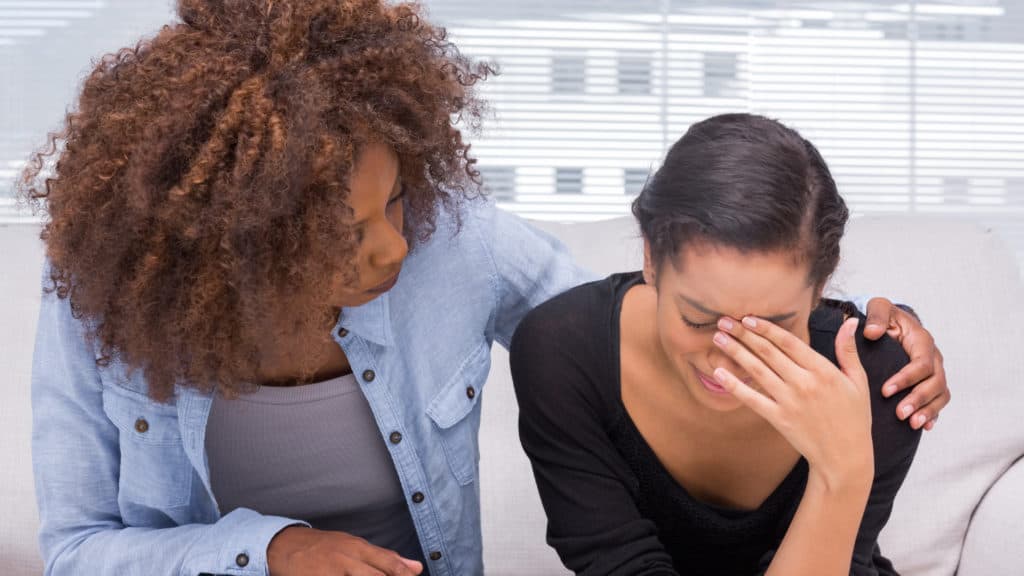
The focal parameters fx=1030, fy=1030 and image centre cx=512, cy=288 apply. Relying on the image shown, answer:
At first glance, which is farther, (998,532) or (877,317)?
(998,532)

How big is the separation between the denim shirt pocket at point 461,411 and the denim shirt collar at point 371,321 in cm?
12

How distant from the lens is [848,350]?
4.11 feet

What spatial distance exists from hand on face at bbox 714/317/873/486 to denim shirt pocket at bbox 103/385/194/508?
73 cm

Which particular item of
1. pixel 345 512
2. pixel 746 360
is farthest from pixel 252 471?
pixel 746 360

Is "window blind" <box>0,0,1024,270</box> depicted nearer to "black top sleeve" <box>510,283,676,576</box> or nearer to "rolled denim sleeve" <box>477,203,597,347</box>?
"rolled denim sleeve" <box>477,203,597,347</box>

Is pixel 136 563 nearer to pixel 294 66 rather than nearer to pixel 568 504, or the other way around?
pixel 568 504

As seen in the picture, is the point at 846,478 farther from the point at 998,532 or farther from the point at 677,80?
the point at 677,80

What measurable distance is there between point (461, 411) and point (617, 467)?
0.26m

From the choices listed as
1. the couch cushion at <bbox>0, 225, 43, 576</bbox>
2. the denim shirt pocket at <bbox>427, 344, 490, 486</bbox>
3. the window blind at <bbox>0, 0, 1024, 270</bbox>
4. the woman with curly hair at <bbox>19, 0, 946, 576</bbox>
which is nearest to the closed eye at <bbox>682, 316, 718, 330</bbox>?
the woman with curly hair at <bbox>19, 0, 946, 576</bbox>

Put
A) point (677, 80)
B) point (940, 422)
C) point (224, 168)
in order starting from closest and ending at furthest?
point (224, 168), point (940, 422), point (677, 80)

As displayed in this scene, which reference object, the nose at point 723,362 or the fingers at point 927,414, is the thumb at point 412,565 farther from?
the fingers at point 927,414

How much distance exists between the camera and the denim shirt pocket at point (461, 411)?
149 cm

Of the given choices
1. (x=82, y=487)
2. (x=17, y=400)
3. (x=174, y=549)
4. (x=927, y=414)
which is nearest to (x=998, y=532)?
(x=927, y=414)

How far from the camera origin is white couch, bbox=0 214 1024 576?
5.93 feet
